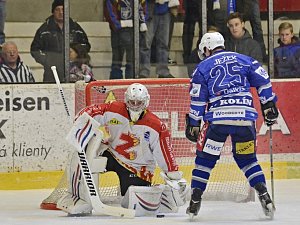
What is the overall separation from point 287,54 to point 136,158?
311cm

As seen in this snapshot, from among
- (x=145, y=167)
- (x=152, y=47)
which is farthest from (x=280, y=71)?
(x=145, y=167)

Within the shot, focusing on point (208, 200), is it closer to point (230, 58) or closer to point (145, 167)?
point (145, 167)

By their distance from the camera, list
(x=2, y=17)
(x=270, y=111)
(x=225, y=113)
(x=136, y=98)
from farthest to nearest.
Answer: (x=2, y=17), (x=136, y=98), (x=270, y=111), (x=225, y=113)

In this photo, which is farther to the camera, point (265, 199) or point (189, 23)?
point (189, 23)

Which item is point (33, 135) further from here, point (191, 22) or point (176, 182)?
point (176, 182)

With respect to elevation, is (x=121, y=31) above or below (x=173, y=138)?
above

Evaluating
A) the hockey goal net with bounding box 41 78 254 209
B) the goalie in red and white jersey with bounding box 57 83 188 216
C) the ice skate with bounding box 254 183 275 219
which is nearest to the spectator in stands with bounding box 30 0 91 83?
the hockey goal net with bounding box 41 78 254 209

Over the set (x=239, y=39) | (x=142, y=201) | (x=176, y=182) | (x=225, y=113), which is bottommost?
(x=142, y=201)

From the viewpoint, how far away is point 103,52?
10008 millimetres

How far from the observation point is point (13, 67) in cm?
Result: 957

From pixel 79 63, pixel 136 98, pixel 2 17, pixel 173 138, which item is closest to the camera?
pixel 136 98

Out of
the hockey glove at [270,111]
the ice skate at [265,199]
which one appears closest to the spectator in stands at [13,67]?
the hockey glove at [270,111]

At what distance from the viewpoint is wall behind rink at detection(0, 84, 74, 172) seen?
9273mm

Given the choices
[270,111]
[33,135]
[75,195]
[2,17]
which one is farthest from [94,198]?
[2,17]
